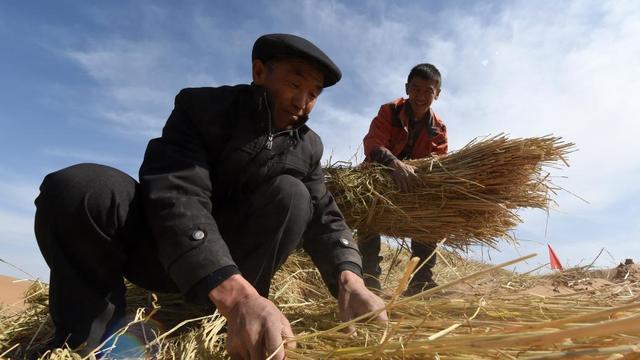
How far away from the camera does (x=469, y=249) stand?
118 inches

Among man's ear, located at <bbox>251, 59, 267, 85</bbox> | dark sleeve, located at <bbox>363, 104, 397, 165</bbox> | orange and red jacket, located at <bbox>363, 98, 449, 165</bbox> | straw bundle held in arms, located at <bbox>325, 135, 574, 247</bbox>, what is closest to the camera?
man's ear, located at <bbox>251, 59, 267, 85</bbox>

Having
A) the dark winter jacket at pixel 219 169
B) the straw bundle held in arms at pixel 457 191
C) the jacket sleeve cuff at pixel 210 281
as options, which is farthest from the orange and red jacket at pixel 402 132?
the jacket sleeve cuff at pixel 210 281

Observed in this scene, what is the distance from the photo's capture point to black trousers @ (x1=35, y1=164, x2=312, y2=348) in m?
1.19

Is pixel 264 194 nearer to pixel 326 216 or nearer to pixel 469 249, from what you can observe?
pixel 326 216

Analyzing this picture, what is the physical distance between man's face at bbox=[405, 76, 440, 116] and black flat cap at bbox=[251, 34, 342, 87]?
6.50 ft

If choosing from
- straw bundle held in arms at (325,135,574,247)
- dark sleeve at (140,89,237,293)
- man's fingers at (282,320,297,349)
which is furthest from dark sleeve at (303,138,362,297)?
straw bundle held in arms at (325,135,574,247)

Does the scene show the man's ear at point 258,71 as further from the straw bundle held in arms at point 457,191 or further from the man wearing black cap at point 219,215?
the straw bundle held in arms at point 457,191

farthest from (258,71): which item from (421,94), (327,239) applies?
(421,94)

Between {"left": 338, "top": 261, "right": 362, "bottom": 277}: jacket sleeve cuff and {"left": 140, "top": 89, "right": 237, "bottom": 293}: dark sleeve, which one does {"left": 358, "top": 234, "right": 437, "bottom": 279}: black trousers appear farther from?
{"left": 140, "top": 89, "right": 237, "bottom": 293}: dark sleeve

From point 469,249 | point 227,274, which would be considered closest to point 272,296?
point 227,274

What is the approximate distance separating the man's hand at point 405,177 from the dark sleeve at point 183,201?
4.89 ft

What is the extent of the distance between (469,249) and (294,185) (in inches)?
73.5

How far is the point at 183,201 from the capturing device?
123cm

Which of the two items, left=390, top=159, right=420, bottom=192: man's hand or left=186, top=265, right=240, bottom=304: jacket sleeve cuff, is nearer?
left=186, top=265, right=240, bottom=304: jacket sleeve cuff
